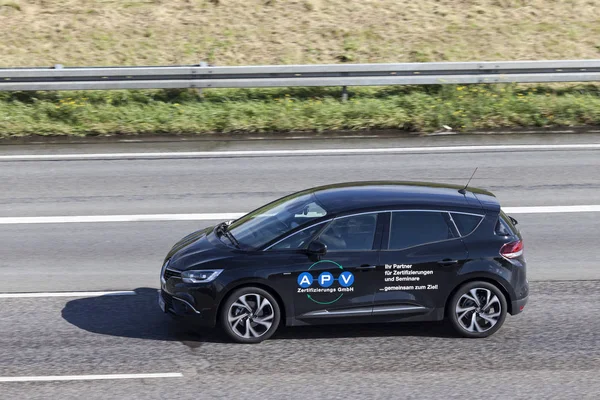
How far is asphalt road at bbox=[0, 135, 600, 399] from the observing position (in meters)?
7.54

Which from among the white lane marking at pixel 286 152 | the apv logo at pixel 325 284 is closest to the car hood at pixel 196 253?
the apv logo at pixel 325 284

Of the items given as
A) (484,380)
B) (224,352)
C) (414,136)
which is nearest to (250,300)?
(224,352)

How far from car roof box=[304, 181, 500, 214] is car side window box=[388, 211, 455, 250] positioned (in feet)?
0.37

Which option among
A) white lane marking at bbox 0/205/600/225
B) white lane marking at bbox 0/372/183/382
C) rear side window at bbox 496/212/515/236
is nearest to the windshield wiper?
white lane marking at bbox 0/372/183/382

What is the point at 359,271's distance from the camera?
8367 mm

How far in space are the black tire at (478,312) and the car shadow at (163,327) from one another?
245 mm

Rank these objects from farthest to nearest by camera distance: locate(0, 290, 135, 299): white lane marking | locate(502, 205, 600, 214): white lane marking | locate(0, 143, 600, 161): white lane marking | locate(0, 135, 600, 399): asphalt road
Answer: locate(0, 143, 600, 161): white lane marking, locate(502, 205, 600, 214): white lane marking, locate(0, 290, 135, 299): white lane marking, locate(0, 135, 600, 399): asphalt road

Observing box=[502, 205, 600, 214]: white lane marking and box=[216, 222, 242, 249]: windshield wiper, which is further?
box=[502, 205, 600, 214]: white lane marking

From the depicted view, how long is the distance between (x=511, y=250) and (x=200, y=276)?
308 cm

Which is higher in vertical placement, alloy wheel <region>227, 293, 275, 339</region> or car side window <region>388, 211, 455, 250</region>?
car side window <region>388, 211, 455, 250</region>

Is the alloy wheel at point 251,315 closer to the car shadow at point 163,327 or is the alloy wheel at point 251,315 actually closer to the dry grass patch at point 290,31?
the car shadow at point 163,327

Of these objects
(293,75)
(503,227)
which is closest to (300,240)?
(503,227)

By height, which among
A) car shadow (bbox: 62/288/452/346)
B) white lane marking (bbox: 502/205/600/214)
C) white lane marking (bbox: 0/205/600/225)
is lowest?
white lane marking (bbox: 0/205/600/225)

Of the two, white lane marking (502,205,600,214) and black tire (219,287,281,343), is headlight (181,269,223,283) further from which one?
white lane marking (502,205,600,214)
